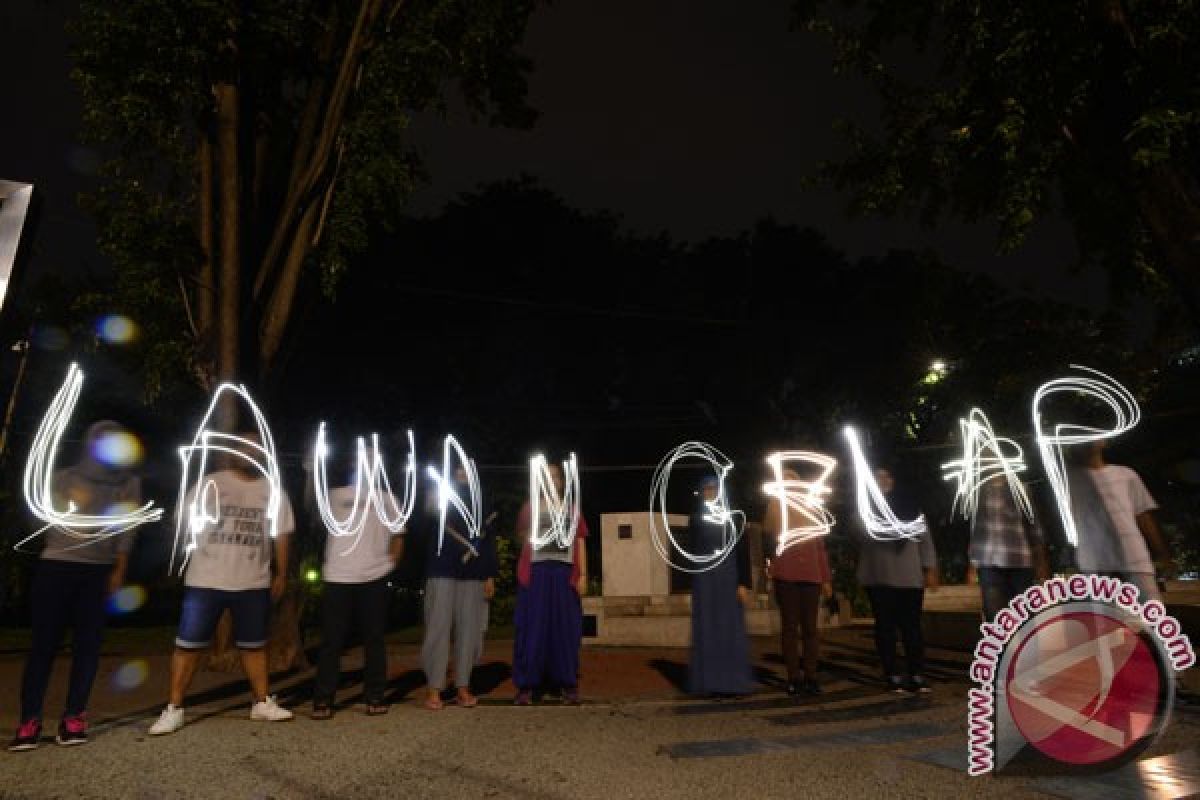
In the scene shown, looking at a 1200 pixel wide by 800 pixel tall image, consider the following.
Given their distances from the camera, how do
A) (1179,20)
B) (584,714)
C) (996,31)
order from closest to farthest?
(584,714)
(1179,20)
(996,31)

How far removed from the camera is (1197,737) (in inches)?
199

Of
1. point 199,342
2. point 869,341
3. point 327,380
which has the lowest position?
point 199,342

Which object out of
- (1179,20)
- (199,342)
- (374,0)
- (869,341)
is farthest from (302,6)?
(869,341)

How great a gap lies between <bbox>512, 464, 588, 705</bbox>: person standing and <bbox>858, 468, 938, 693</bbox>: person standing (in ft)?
8.65

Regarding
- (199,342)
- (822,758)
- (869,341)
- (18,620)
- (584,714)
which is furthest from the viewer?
(869,341)

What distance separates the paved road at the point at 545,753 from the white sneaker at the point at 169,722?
9 centimetres

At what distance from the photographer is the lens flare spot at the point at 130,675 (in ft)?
27.5

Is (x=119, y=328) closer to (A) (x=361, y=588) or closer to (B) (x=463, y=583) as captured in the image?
(A) (x=361, y=588)

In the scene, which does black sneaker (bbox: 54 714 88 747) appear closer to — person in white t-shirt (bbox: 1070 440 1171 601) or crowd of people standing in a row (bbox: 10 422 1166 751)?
crowd of people standing in a row (bbox: 10 422 1166 751)

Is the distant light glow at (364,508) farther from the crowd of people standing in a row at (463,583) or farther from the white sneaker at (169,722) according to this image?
the white sneaker at (169,722)

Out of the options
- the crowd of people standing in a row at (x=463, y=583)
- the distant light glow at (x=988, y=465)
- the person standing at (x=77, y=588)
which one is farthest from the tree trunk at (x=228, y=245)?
the distant light glow at (x=988, y=465)

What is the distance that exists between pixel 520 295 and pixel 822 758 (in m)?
23.0

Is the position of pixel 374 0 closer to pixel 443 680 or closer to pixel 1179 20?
pixel 443 680

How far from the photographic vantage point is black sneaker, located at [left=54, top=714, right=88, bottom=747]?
527 cm
